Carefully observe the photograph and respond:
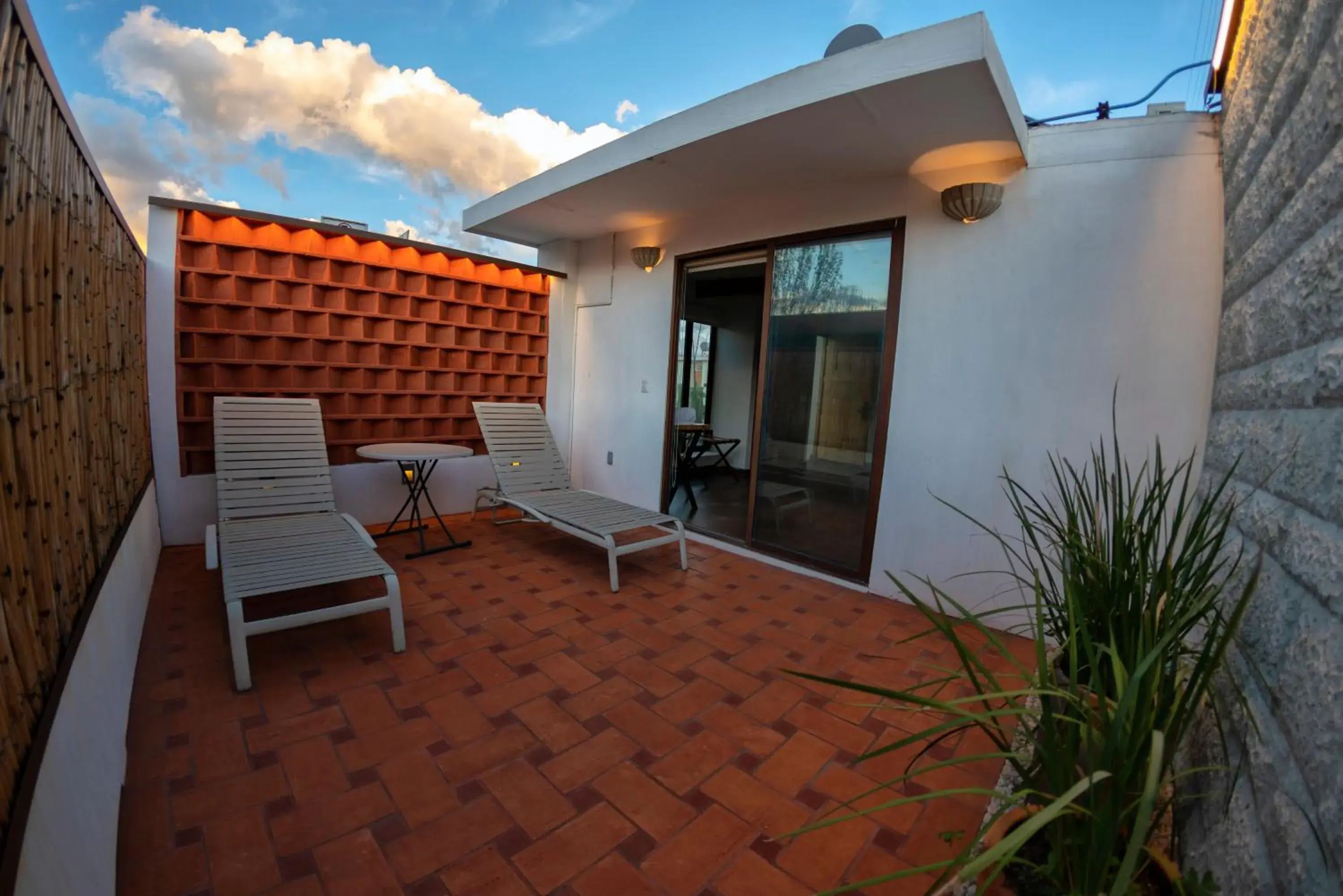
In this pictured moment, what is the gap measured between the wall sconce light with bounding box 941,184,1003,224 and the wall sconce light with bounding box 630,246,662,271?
7.89ft

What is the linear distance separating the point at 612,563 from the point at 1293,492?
9.30 ft

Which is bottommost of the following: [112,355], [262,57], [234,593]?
[234,593]

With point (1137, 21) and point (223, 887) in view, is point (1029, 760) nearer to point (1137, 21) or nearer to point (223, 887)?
point (223, 887)

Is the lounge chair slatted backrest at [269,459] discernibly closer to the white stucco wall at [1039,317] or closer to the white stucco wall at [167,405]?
the white stucco wall at [167,405]

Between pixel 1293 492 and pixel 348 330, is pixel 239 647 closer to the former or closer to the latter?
pixel 348 330

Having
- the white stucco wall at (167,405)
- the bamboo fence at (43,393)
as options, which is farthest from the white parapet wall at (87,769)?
the white stucco wall at (167,405)

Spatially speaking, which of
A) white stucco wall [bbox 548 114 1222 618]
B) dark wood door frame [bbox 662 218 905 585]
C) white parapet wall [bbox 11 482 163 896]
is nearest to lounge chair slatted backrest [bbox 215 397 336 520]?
white parapet wall [bbox 11 482 163 896]

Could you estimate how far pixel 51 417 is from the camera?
1.37 metres

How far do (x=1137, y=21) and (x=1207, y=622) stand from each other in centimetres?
445

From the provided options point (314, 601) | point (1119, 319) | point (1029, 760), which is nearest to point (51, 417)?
point (314, 601)

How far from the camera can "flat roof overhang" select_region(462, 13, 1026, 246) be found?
2.21 m

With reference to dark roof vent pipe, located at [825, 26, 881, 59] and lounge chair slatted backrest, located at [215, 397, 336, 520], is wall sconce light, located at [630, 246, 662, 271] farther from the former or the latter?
lounge chair slatted backrest, located at [215, 397, 336, 520]

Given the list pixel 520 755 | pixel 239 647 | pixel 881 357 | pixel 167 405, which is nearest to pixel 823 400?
pixel 881 357

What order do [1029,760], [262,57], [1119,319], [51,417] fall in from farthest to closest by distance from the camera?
1. [262,57]
2. [1119,319]
3. [51,417]
4. [1029,760]
